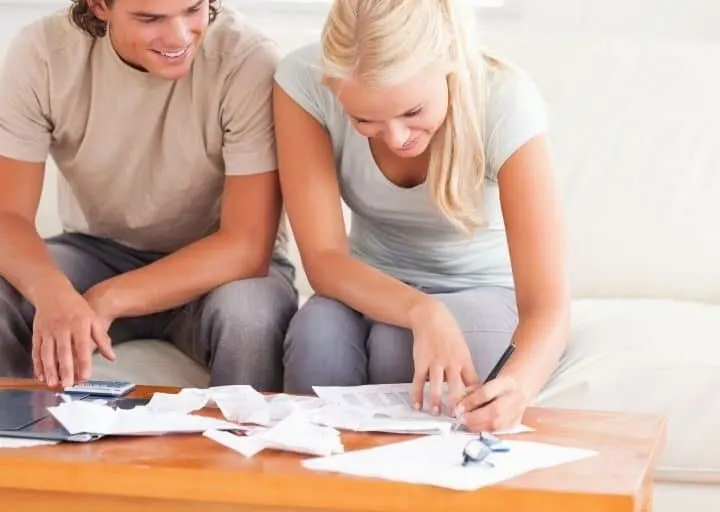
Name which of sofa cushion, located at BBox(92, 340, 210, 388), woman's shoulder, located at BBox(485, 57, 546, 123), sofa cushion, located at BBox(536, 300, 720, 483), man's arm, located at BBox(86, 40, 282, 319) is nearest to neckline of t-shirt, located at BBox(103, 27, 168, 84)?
man's arm, located at BBox(86, 40, 282, 319)

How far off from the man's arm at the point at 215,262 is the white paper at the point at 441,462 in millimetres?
599

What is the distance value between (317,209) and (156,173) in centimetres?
29

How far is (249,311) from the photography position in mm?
1804

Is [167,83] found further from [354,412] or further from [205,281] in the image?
[354,412]

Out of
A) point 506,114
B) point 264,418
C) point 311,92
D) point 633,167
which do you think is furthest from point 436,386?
point 633,167

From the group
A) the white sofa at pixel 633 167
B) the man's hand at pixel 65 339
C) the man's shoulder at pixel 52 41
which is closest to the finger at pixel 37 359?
the man's hand at pixel 65 339

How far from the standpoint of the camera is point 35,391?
1559 millimetres

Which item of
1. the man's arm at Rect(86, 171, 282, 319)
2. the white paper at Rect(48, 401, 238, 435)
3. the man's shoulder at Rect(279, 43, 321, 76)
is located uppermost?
the man's shoulder at Rect(279, 43, 321, 76)

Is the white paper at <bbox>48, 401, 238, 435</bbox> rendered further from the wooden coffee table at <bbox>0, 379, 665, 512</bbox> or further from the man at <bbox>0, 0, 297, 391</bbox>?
the man at <bbox>0, 0, 297, 391</bbox>

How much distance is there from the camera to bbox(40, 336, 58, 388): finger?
1.62 m

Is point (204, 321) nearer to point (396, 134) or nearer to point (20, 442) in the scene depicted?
point (396, 134)

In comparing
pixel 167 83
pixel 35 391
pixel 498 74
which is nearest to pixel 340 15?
pixel 498 74

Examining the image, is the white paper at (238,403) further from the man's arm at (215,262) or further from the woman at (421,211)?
the man's arm at (215,262)

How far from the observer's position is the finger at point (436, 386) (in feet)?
4.80
